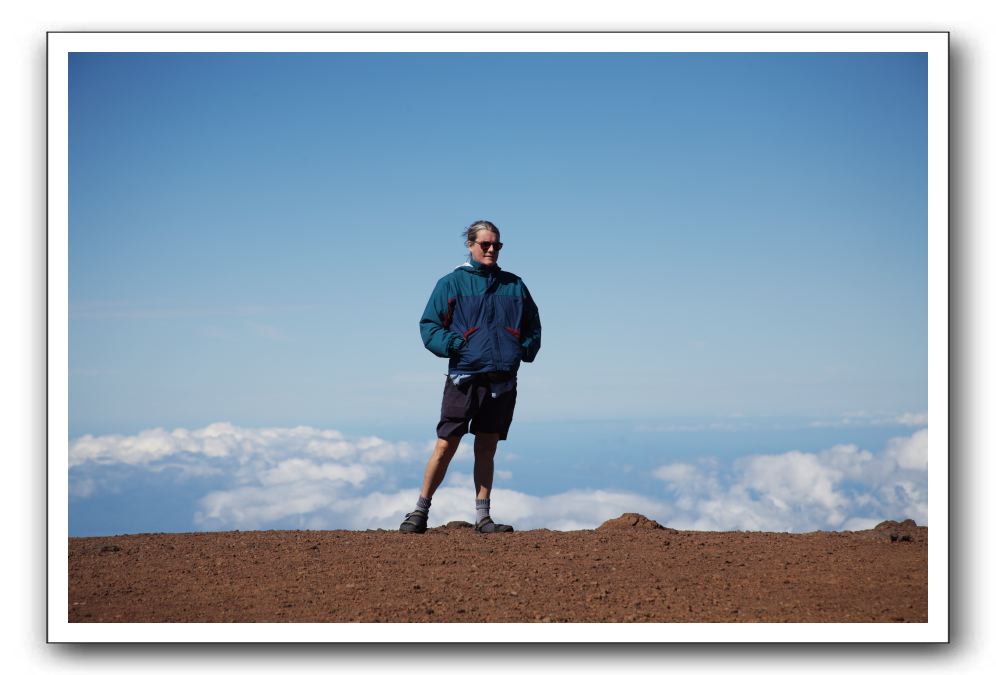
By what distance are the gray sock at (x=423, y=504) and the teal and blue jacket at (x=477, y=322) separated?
0.95 meters

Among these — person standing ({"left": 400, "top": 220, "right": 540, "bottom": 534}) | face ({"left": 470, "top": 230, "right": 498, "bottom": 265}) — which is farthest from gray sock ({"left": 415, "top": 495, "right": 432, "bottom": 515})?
face ({"left": 470, "top": 230, "right": 498, "bottom": 265})

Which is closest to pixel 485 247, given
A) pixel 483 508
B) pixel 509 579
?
pixel 483 508

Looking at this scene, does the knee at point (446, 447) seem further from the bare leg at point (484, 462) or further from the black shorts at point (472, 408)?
the bare leg at point (484, 462)

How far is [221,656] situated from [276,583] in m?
0.52

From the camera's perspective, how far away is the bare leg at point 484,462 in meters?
8.01

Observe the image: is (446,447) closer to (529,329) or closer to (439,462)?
(439,462)

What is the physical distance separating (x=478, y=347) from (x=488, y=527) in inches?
53.0

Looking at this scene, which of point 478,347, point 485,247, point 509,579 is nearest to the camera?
point 509,579

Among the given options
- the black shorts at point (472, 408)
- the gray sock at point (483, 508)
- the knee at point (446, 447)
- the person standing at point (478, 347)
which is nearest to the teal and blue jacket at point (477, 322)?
the person standing at point (478, 347)

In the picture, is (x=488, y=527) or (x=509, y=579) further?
(x=488, y=527)

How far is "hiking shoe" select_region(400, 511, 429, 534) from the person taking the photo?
315 inches

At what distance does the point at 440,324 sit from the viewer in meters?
7.83
